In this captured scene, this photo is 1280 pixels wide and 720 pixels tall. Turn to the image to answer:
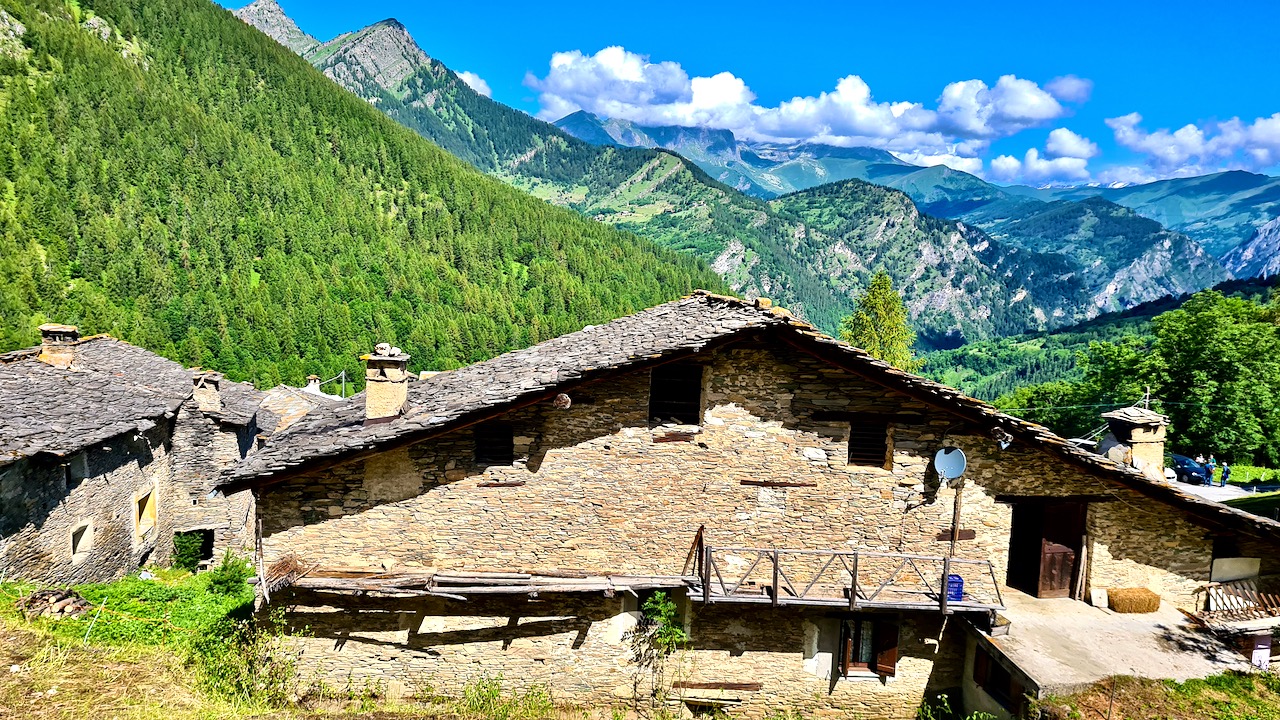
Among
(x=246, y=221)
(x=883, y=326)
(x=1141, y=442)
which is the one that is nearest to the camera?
(x=1141, y=442)

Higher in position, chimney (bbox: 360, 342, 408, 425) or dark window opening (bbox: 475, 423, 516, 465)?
chimney (bbox: 360, 342, 408, 425)

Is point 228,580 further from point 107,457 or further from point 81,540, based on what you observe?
point 107,457

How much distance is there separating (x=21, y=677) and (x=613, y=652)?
979 centimetres

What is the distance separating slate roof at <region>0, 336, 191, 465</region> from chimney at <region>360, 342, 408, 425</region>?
1001 cm

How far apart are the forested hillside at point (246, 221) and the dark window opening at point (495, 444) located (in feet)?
310

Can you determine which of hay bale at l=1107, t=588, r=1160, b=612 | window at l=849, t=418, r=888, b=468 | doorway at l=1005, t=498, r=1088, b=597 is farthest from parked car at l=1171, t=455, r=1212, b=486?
window at l=849, t=418, r=888, b=468

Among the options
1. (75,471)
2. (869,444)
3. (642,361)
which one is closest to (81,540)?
(75,471)

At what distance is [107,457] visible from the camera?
21.2 m

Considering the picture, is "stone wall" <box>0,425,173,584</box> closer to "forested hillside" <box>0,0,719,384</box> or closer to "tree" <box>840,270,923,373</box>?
"tree" <box>840,270,923,373</box>

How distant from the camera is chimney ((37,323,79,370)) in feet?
83.1

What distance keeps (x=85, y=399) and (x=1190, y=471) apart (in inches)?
2031

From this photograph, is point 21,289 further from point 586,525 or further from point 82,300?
point 586,525

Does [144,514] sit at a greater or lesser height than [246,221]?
lesser

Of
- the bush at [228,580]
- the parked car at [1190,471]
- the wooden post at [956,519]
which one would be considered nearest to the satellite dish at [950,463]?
the wooden post at [956,519]
